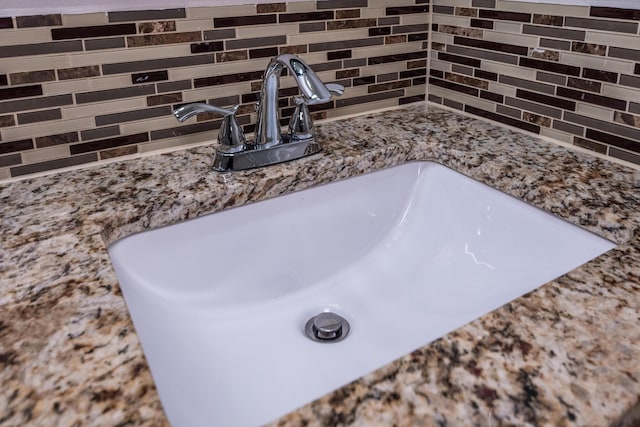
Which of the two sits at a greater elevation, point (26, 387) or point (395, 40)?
point (395, 40)

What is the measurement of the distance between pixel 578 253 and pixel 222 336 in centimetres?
52

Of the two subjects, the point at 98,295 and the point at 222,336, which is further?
the point at 222,336

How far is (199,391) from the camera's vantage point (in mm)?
659

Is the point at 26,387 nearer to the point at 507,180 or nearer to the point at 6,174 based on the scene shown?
the point at 6,174

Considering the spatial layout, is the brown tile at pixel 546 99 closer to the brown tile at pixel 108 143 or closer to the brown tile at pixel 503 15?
the brown tile at pixel 503 15

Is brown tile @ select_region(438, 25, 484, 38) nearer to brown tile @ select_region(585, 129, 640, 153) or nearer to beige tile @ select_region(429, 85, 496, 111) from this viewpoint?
beige tile @ select_region(429, 85, 496, 111)

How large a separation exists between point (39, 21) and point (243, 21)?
338 millimetres

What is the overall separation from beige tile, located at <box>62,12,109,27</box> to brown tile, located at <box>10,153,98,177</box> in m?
0.22

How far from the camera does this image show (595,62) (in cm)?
99

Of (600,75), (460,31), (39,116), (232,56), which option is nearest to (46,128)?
→ (39,116)

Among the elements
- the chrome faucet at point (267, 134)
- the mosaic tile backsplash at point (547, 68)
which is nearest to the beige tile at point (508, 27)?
the mosaic tile backsplash at point (547, 68)

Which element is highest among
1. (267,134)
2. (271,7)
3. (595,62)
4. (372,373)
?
(271,7)

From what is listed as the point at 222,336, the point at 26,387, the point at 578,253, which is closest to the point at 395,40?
the point at 578,253

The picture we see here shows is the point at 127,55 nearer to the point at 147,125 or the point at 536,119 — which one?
the point at 147,125
